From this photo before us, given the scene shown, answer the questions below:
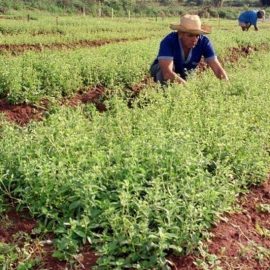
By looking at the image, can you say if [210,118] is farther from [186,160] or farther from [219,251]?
[219,251]

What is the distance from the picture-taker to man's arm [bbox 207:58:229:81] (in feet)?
25.3

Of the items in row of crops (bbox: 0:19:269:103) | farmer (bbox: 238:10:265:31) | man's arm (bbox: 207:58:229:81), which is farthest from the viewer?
farmer (bbox: 238:10:265:31)

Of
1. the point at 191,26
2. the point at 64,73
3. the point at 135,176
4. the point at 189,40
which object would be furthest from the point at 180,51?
the point at 135,176

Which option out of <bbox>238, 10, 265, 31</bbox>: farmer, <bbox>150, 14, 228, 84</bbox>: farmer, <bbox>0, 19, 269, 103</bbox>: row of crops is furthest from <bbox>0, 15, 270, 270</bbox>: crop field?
<bbox>238, 10, 265, 31</bbox>: farmer

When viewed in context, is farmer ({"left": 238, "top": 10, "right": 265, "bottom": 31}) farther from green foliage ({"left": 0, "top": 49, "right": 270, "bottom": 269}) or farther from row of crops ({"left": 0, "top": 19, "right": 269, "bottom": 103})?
green foliage ({"left": 0, "top": 49, "right": 270, "bottom": 269})

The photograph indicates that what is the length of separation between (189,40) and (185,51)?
1.04 feet

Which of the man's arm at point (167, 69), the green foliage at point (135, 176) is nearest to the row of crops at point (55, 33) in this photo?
the man's arm at point (167, 69)

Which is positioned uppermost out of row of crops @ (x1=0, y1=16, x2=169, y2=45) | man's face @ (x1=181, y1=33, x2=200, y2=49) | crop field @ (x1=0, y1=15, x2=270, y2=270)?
man's face @ (x1=181, y1=33, x2=200, y2=49)

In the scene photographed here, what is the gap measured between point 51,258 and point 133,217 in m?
0.61

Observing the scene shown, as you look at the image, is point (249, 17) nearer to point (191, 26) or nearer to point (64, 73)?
point (64, 73)

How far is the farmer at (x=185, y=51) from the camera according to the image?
7320 mm

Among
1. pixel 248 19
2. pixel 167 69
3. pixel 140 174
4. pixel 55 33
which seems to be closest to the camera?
pixel 140 174

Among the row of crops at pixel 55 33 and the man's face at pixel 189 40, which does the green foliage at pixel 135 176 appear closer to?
the man's face at pixel 189 40

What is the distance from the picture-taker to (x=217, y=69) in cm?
779
